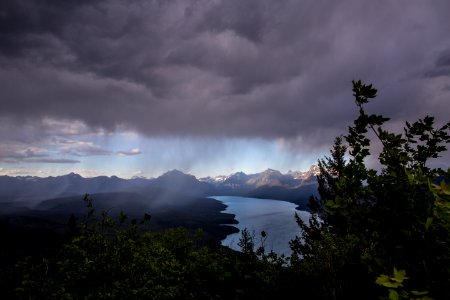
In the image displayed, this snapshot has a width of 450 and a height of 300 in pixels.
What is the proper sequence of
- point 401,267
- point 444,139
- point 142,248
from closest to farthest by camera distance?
point 401,267 → point 444,139 → point 142,248

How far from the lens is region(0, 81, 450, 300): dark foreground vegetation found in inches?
112

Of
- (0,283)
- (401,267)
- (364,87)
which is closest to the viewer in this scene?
(401,267)

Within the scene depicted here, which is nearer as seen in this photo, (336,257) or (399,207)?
(399,207)

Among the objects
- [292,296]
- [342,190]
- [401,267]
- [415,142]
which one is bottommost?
[292,296]

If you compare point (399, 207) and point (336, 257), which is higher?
point (399, 207)

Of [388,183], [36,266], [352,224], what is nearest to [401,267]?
[352,224]

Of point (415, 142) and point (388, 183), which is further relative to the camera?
point (415, 142)

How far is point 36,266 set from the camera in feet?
31.6

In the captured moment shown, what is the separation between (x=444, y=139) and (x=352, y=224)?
224cm

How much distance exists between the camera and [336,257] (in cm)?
1067

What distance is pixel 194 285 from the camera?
11.7 metres

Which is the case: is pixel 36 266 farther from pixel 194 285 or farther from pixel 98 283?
pixel 194 285

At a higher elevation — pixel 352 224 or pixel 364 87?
pixel 364 87

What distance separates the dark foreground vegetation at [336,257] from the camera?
2.86 m
